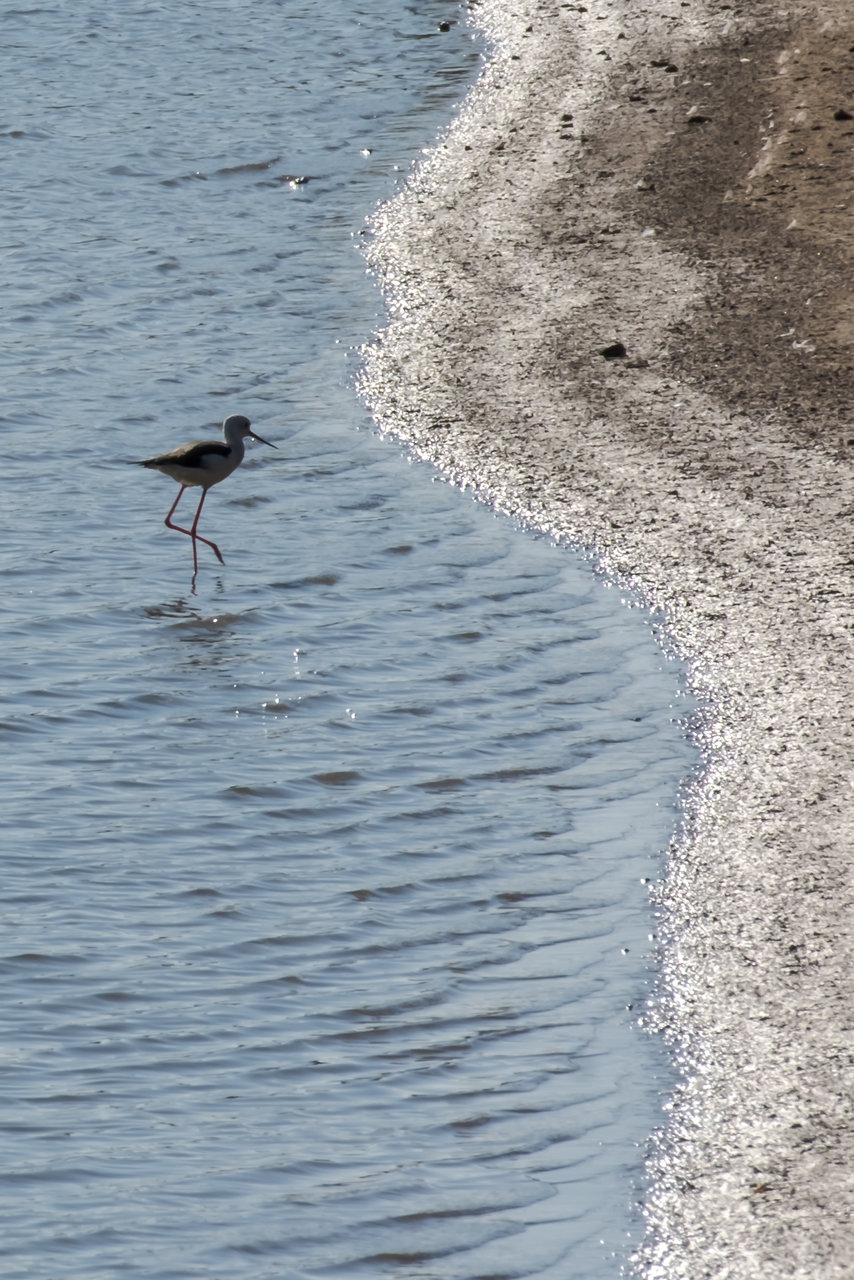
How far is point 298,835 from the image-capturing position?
6.76 m

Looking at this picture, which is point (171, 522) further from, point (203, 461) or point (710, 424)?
point (710, 424)

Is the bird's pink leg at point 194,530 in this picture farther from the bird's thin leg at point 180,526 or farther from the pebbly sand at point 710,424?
the pebbly sand at point 710,424

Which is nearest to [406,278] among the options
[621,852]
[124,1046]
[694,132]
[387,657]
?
[694,132]

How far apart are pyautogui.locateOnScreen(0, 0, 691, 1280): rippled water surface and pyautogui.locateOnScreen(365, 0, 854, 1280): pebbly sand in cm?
23

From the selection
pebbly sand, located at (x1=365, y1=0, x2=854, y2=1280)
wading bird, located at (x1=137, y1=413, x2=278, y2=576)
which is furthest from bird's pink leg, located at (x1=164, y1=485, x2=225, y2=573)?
pebbly sand, located at (x1=365, y1=0, x2=854, y2=1280)

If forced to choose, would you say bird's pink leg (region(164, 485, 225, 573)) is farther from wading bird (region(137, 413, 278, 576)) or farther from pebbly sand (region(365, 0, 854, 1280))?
pebbly sand (region(365, 0, 854, 1280))

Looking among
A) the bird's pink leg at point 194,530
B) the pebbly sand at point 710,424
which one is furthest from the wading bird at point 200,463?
the pebbly sand at point 710,424

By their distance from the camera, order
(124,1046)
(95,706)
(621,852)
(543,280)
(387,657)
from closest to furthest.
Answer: (124,1046)
(621,852)
(95,706)
(387,657)
(543,280)

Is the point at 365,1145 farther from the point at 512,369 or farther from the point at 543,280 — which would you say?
the point at 543,280

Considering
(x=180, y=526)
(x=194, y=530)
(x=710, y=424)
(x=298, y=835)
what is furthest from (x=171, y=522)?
(x=298, y=835)

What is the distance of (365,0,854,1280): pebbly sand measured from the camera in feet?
17.1

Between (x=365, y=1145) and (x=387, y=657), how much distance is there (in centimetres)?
341

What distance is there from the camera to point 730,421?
34.2 feet

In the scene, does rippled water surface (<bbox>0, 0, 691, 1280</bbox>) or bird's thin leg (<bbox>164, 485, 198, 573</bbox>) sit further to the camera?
bird's thin leg (<bbox>164, 485, 198, 573</bbox>)
